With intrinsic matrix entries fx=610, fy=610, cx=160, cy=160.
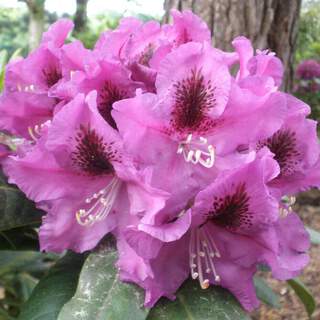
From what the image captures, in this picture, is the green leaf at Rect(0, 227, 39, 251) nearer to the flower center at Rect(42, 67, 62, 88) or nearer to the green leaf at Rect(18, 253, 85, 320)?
the green leaf at Rect(18, 253, 85, 320)

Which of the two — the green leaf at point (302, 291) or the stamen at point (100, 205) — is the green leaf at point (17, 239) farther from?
the green leaf at point (302, 291)

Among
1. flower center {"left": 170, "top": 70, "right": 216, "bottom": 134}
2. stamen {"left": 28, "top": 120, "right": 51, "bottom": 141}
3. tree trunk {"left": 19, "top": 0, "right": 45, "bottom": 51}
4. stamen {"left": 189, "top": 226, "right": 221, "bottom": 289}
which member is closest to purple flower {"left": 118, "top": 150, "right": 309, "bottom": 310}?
stamen {"left": 189, "top": 226, "right": 221, "bottom": 289}

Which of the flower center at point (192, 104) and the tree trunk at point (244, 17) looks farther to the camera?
the tree trunk at point (244, 17)

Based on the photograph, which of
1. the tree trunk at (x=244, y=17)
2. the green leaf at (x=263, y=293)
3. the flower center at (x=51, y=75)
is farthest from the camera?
the tree trunk at (x=244, y=17)

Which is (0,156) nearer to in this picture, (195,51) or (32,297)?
(32,297)

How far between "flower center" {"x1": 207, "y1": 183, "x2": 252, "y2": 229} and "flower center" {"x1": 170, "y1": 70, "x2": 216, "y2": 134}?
0.35 ft

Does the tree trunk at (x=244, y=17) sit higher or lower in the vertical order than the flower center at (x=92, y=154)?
lower

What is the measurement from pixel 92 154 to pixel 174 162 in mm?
111

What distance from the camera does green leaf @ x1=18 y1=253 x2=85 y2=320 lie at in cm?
89

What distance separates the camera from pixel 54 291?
92 centimetres

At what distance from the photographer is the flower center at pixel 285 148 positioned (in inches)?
33.0

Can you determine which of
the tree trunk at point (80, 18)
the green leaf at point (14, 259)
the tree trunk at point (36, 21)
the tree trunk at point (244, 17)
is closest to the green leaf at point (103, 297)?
the green leaf at point (14, 259)

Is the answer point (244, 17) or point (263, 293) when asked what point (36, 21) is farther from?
point (263, 293)

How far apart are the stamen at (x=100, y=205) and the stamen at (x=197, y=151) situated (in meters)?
0.10
